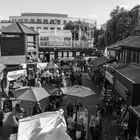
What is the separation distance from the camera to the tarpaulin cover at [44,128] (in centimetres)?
544

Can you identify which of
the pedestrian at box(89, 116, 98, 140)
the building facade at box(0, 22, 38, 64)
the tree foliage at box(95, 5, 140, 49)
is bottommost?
the pedestrian at box(89, 116, 98, 140)

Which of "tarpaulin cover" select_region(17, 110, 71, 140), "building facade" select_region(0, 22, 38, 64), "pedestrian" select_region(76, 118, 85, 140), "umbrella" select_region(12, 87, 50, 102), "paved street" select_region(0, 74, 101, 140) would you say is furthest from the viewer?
"building facade" select_region(0, 22, 38, 64)

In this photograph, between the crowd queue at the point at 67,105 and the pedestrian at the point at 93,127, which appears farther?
the pedestrian at the point at 93,127

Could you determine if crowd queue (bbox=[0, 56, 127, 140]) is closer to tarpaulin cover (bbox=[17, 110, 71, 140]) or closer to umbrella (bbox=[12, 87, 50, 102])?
umbrella (bbox=[12, 87, 50, 102])

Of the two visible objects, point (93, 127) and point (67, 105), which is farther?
point (67, 105)

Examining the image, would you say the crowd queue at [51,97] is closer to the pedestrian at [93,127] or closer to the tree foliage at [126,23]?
the pedestrian at [93,127]

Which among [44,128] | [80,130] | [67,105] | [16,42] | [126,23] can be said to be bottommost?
[67,105]

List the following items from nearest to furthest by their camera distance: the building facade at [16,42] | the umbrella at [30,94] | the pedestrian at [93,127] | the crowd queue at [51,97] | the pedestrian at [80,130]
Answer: the pedestrian at [80,130] < the crowd queue at [51,97] < the pedestrian at [93,127] < the umbrella at [30,94] < the building facade at [16,42]

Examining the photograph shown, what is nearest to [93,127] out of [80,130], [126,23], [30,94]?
[80,130]

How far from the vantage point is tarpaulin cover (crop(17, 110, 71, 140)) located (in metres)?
5.44

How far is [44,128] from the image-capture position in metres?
5.79

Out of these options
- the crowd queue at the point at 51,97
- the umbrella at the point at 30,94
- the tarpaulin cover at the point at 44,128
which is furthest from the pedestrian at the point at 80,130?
the umbrella at the point at 30,94

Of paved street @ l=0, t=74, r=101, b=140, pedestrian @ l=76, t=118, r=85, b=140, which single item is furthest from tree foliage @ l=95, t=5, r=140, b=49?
pedestrian @ l=76, t=118, r=85, b=140

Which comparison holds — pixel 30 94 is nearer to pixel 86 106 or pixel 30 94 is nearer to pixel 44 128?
pixel 44 128
